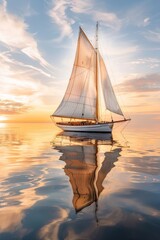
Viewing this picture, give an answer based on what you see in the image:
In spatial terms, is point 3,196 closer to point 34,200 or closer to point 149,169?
point 34,200

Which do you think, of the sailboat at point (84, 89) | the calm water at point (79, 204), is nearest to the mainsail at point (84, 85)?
the sailboat at point (84, 89)

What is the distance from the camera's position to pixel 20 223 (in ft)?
22.7

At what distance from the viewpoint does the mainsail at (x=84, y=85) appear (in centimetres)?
6594

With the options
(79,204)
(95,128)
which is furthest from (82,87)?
(79,204)

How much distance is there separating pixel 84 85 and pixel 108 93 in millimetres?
6684

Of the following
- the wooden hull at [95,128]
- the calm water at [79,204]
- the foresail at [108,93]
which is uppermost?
the foresail at [108,93]

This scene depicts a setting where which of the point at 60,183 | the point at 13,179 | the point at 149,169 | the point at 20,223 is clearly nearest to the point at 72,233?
the point at 20,223

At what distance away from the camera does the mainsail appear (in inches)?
2596

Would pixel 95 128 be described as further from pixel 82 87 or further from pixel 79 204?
pixel 79 204

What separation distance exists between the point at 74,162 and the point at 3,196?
8.53m

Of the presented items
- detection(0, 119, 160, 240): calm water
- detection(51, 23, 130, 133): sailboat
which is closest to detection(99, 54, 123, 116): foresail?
detection(51, 23, 130, 133): sailboat

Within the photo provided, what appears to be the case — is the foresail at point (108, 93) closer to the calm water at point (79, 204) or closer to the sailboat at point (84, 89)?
the sailboat at point (84, 89)

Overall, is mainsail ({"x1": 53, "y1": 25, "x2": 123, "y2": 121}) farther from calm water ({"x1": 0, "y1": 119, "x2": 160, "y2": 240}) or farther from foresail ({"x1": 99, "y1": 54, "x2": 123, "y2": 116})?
calm water ({"x1": 0, "y1": 119, "x2": 160, "y2": 240})

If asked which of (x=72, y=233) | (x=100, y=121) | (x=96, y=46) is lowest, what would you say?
(x=72, y=233)
